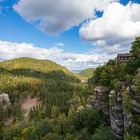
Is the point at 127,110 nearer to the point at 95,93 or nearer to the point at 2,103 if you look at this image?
the point at 95,93

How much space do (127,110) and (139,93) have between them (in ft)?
12.5

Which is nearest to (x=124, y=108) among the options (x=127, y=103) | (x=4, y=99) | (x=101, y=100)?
(x=127, y=103)

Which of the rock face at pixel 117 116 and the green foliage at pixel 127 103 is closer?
the green foliage at pixel 127 103

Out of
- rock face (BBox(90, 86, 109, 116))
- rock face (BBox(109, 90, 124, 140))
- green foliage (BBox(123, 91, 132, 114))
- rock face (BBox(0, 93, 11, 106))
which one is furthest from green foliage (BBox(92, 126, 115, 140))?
rock face (BBox(0, 93, 11, 106))

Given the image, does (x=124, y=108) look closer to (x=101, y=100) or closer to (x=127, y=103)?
(x=127, y=103)

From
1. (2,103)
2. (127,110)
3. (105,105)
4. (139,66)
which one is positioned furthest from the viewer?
(2,103)

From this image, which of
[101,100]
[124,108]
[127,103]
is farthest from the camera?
[101,100]

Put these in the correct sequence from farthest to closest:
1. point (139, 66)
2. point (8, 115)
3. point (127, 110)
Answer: point (8, 115), point (139, 66), point (127, 110)

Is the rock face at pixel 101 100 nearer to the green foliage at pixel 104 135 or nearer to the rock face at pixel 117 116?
the green foliage at pixel 104 135

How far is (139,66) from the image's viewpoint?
54.2m

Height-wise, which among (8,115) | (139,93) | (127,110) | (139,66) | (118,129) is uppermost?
(139,66)

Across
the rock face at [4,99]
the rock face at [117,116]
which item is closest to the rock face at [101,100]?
the rock face at [117,116]

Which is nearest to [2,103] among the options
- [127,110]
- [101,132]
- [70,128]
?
[70,128]

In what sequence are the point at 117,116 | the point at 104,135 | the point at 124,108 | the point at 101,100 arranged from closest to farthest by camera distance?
the point at 124,108 → the point at 117,116 → the point at 104,135 → the point at 101,100
